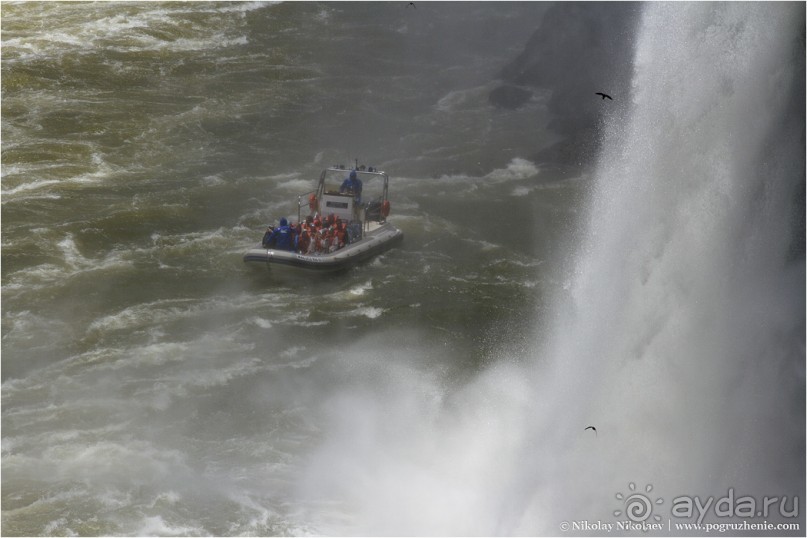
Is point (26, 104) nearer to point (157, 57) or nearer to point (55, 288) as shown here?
point (157, 57)

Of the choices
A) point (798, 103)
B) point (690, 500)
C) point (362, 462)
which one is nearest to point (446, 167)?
point (798, 103)

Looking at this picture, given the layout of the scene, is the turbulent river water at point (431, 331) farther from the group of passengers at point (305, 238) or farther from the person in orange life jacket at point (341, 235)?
the person in orange life jacket at point (341, 235)

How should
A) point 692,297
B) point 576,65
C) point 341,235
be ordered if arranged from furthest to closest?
point 576,65 < point 341,235 < point 692,297

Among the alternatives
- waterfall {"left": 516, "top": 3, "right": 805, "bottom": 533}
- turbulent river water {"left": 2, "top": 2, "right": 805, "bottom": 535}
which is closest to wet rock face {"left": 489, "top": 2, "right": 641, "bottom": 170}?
turbulent river water {"left": 2, "top": 2, "right": 805, "bottom": 535}

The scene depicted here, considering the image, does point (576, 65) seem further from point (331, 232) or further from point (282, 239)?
point (282, 239)

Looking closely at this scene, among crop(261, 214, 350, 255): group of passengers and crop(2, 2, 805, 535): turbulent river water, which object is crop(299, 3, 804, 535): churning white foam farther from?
crop(261, 214, 350, 255): group of passengers

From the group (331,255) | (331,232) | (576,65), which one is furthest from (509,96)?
(331,255)

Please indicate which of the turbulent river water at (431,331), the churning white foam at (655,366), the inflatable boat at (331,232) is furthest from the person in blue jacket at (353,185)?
the churning white foam at (655,366)
